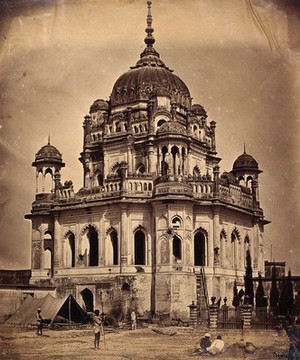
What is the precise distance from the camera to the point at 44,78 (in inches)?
A: 731

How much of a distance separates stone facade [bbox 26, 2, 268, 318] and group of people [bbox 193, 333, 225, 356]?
16.5 feet

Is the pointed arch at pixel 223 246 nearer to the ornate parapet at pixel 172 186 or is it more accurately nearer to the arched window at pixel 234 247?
the arched window at pixel 234 247

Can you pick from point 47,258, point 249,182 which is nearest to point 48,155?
point 47,258

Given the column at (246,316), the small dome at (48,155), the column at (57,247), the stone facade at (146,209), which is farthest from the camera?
the column at (57,247)

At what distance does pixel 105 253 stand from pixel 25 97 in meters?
6.71

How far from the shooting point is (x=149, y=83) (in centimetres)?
2580

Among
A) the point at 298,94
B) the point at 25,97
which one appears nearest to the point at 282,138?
the point at 298,94

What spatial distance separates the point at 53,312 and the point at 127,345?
3.52 m

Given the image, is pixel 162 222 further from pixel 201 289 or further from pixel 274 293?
pixel 274 293

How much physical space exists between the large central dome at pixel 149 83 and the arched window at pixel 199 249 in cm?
445

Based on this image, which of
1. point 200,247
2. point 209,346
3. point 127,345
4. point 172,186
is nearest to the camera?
point 209,346

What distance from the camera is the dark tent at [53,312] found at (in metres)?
20.0

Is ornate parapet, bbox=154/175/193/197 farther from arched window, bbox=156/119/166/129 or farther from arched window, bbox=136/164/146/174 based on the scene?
arched window, bbox=156/119/166/129

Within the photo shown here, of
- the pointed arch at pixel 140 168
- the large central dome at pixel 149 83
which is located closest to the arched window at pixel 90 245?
the pointed arch at pixel 140 168
